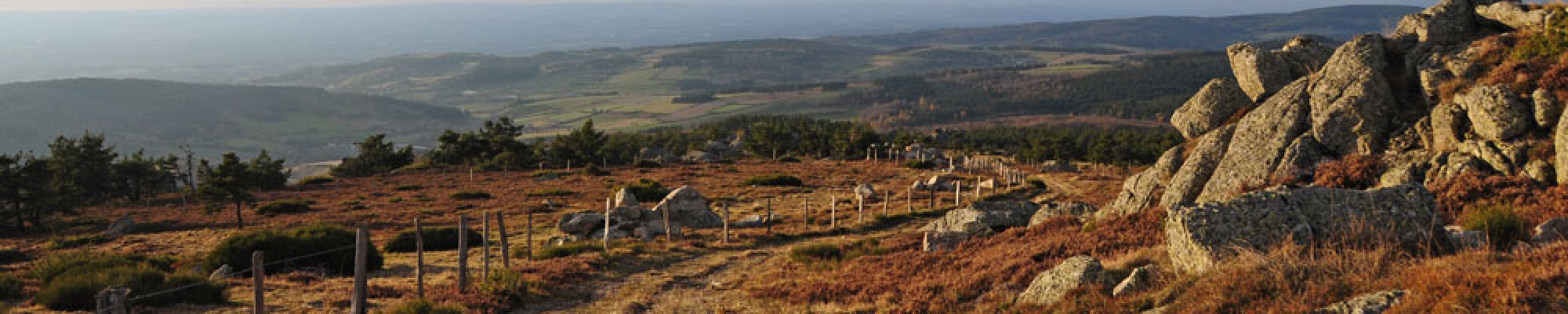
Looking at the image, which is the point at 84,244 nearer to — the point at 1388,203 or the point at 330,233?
the point at 330,233

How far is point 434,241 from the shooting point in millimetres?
39375

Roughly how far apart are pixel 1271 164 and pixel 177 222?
73.5 meters

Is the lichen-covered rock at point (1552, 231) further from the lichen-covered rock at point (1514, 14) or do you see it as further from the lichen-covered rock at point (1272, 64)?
the lichen-covered rock at point (1272, 64)

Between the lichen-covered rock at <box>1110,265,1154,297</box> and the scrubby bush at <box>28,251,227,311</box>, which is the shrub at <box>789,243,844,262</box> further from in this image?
the scrubby bush at <box>28,251,227,311</box>

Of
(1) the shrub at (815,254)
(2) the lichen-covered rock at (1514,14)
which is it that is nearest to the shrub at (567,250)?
(1) the shrub at (815,254)

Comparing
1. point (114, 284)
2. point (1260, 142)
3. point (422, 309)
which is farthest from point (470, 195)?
point (1260, 142)

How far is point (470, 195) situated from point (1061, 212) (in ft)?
184

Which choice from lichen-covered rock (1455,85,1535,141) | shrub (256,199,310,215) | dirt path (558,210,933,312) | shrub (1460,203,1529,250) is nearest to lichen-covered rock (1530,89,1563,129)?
lichen-covered rock (1455,85,1535,141)

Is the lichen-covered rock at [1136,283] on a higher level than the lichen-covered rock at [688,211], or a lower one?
higher

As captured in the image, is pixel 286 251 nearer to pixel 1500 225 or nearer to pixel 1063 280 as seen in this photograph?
pixel 1063 280

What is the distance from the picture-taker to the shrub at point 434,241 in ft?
124

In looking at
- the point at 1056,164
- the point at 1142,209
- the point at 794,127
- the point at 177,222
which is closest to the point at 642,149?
the point at 794,127

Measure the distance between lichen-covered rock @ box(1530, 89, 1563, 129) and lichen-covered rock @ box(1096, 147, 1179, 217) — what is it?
10.1 metres

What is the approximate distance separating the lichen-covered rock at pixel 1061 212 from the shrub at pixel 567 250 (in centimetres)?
1857
